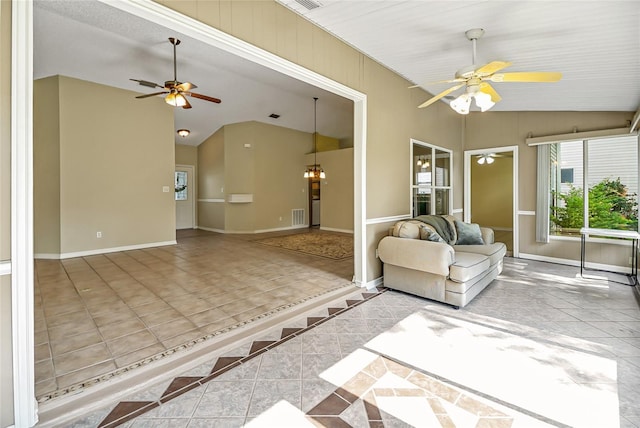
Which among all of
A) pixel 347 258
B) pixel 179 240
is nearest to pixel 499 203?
pixel 347 258

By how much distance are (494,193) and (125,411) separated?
10.8 meters

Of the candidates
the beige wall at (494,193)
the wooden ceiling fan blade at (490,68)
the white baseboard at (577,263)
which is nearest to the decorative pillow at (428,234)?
the wooden ceiling fan blade at (490,68)

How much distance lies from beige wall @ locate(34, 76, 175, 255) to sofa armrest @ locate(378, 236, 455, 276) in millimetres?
5446

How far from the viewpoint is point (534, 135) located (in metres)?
5.48

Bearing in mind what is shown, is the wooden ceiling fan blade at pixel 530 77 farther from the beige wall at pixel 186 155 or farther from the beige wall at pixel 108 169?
the beige wall at pixel 186 155

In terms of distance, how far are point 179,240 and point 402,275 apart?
6.13m

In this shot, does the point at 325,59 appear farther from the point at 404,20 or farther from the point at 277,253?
the point at 277,253

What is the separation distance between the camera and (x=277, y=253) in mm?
5965

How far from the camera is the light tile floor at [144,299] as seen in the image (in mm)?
2209

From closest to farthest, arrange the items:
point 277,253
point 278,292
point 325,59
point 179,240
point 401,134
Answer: point 325,59, point 278,292, point 401,134, point 277,253, point 179,240

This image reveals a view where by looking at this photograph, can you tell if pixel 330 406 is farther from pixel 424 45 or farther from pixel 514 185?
pixel 514 185

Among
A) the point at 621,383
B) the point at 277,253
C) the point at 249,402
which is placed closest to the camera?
the point at 249,402

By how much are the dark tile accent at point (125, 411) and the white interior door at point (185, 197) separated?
29.2ft

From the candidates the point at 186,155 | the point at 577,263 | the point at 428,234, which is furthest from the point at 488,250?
the point at 186,155
